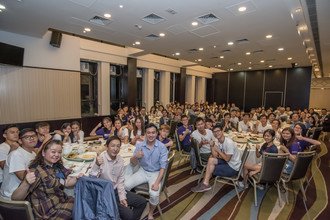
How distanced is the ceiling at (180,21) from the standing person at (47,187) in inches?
117

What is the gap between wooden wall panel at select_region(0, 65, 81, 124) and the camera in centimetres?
586

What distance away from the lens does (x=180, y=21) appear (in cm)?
464

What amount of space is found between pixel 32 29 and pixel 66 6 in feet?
7.60

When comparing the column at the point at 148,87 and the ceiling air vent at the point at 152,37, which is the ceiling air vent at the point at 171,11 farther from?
the column at the point at 148,87

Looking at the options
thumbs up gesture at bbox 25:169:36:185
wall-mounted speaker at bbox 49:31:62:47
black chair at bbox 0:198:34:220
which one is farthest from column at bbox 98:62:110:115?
black chair at bbox 0:198:34:220

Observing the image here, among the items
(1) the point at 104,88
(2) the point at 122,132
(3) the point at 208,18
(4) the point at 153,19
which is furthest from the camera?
(1) the point at 104,88

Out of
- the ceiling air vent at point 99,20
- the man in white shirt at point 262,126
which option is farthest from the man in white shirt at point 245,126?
the ceiling air vent at point 99,20

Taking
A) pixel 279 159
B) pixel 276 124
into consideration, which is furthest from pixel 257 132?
pixel 279 159

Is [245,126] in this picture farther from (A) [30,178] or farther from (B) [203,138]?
(A) [30,178]

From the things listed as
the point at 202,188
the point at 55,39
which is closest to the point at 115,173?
the point at 202,188

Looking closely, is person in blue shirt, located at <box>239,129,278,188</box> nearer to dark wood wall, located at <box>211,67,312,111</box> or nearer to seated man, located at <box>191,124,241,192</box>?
seated man, located at <box>191,124,241,192</box>

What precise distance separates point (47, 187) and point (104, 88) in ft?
23.9

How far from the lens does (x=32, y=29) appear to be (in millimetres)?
5410

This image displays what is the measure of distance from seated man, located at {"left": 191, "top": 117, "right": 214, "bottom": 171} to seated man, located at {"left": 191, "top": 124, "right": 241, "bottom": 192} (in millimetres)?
→ 406
